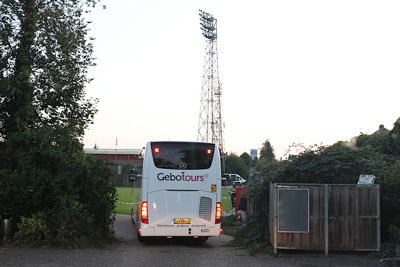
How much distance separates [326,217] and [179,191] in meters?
3.85

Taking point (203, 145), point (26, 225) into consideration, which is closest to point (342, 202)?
point (203, 145)

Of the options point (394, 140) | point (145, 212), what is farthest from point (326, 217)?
point (394, 140)

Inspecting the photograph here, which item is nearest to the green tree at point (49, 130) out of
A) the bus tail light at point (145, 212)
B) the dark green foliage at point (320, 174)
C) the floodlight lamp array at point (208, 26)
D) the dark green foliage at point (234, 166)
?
the bus tail light at point (145, 212)

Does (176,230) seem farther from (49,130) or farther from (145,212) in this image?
(49,130)

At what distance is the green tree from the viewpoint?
13.4 metres

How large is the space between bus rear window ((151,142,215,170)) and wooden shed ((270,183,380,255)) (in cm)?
235

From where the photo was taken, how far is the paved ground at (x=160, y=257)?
1103 cm

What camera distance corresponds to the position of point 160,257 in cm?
1189

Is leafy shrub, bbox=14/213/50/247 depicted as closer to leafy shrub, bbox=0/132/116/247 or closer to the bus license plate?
leafy shrub, bbox=0/132/116/247

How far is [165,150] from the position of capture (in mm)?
13711

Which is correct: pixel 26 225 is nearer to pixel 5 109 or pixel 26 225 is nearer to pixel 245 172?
pixel 5 109

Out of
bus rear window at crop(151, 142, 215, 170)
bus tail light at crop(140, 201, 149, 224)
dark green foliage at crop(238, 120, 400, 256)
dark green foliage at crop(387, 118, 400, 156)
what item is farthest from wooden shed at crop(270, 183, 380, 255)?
dark green foliage at crop(387, 118, 400, 156)

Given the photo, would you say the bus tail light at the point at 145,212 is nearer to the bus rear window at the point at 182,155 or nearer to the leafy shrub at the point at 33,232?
the bus rear window at the point at 182,155

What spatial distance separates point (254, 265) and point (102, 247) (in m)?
4.31
